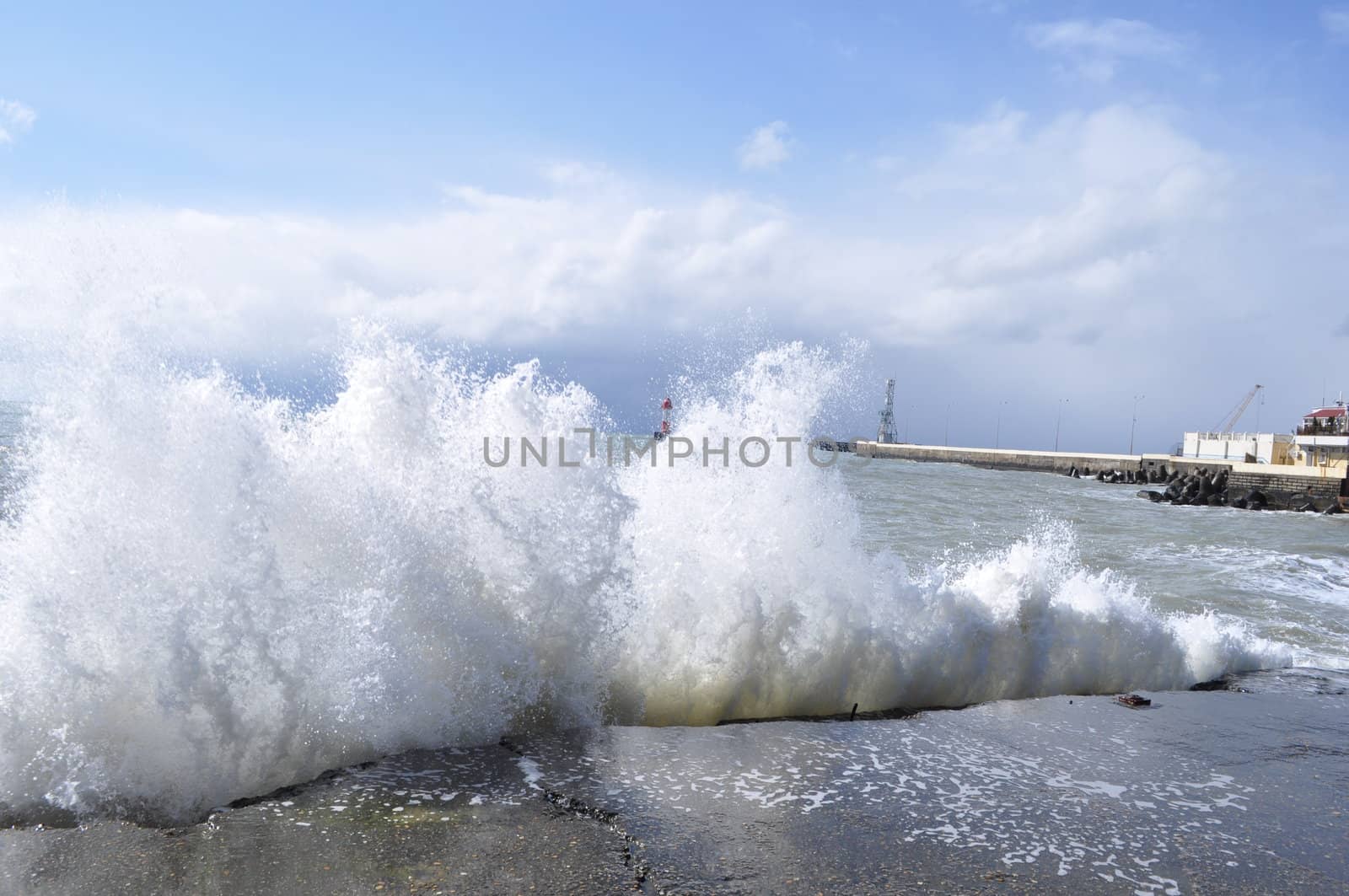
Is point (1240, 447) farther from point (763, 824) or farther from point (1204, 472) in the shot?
point (763, 824)

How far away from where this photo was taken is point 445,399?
21.5ft

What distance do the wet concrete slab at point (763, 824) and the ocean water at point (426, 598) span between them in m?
0.41

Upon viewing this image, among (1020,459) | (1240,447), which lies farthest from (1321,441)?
(1020,459)

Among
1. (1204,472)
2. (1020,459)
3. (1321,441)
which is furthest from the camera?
(1020,459)

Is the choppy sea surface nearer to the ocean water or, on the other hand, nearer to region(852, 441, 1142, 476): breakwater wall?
the ocean water

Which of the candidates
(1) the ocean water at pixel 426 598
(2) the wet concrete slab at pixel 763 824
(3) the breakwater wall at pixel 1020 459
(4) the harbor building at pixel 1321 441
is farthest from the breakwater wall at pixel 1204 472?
(2) the wet concrete slab at pixel 763 824

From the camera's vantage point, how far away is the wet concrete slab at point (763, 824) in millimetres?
3297

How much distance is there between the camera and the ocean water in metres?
4.17

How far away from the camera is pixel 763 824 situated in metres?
3.87

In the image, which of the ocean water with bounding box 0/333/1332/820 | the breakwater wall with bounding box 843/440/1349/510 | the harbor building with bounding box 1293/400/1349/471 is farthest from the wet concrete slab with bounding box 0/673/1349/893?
the harbor building with bounding box 1293/400/1349/471

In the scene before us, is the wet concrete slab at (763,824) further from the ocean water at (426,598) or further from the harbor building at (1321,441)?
the harbor building at (1321,441)

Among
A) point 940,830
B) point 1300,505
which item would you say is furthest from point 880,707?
point 1300,505

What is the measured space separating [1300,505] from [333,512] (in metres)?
38.7

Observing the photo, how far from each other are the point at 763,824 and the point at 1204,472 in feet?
141
